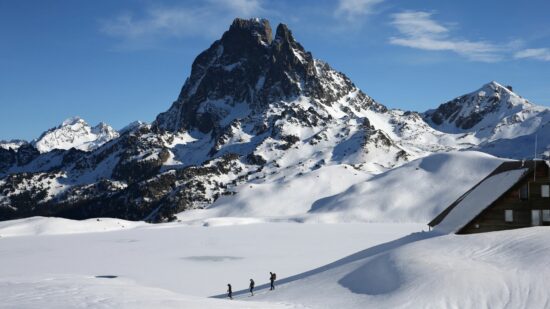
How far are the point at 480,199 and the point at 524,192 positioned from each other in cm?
305

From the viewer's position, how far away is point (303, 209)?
146m

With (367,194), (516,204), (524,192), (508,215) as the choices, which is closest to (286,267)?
(508,215)

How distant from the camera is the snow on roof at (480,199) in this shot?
1403 inches

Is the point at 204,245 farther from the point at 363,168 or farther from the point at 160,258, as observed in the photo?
the point at 363,168

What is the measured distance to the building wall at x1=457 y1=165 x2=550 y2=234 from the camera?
35125 millimetres

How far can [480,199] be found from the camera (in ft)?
122

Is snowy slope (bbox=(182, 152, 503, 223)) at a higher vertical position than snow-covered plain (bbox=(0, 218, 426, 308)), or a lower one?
higher

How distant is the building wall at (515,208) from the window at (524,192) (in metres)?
0.13

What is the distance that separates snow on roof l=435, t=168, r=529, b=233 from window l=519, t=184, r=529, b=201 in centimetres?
81

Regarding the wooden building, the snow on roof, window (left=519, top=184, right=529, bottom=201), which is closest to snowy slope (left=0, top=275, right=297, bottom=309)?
the snow on roof

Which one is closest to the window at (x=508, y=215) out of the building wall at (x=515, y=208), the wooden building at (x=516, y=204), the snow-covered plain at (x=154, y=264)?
the wooden building at (x=516, y=204)

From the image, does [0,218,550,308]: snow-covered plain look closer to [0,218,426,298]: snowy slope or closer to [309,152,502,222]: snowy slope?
[0,218,426,298]: snowy slope

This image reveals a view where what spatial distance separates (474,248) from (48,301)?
84.1 ft

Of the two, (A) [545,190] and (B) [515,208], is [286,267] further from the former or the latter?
(A) [545,190]
